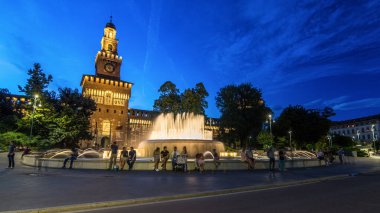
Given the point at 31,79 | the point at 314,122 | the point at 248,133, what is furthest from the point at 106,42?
the point at 314,122

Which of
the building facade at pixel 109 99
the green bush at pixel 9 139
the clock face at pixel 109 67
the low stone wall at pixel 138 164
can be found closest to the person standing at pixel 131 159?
the low stone wall at pixel 138 164

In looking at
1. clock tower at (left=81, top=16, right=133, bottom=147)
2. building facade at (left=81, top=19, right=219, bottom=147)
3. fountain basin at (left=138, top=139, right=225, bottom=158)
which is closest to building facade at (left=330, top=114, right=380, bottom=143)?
building facade at (left=81, top=19, right=219, bottom=147)

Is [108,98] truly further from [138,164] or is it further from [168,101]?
[138,164]

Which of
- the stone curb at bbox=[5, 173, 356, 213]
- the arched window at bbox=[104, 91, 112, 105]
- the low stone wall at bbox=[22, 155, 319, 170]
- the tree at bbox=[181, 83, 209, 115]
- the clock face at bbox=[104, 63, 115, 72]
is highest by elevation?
the clock face at bbox=[104, 63, 115, 72]

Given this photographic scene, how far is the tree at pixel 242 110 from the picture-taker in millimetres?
52475

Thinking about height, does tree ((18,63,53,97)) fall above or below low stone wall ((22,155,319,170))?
above

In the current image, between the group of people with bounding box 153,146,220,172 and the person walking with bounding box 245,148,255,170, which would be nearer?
the group of people with bounding box 153,146,220,172

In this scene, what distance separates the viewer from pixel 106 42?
91000 mm

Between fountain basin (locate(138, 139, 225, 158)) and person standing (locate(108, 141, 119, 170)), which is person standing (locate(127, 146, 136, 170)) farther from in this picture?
fountain basin (locate(138, 139, 225, 158))

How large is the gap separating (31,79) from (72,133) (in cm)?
2003

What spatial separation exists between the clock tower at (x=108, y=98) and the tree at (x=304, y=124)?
145 ft

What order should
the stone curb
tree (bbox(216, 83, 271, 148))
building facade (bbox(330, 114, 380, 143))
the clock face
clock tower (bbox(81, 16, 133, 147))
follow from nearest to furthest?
1. the stone curb
2. tree (bbox(216, 83, 271, 148))
3. clock tower (bbox(81, 16, 133, 147))
4. the clock face
5. building facade (bbox(330, 114, 380, 143))

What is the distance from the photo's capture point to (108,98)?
263ft

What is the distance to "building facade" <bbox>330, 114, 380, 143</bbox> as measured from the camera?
329ft
